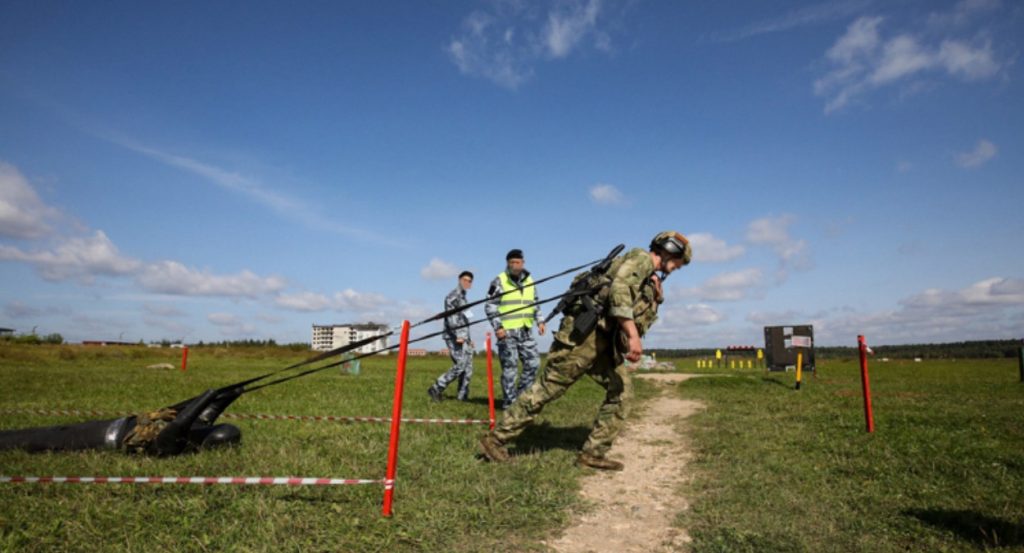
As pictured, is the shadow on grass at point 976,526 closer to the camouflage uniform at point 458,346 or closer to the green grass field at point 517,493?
the green grass field at point 517,493

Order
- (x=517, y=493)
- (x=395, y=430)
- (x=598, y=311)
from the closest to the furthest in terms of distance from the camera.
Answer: (x=395, y=430)
(x=517, y=493)
(x=598, y=311)

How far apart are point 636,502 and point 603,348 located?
5.22 ft

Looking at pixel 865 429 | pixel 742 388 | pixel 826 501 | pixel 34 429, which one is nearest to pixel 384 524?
pixel 826 501

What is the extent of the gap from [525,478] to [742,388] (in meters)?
12.4

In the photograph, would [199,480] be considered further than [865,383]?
No

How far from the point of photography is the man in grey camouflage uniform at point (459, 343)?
1110 cm

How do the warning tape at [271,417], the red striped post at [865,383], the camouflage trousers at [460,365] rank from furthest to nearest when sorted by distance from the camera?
the camouflage trousers at [460,365], the warning tape at [271,417], the red striped post at [865,383]

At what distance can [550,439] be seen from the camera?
740cm

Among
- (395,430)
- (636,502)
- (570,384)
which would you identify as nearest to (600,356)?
(570,384)

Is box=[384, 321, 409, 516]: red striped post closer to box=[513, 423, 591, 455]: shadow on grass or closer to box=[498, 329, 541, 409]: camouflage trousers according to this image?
box=[513, 423, 591, 455]: shadow on grass

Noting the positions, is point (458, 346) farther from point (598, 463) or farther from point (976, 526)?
point (976, 526)

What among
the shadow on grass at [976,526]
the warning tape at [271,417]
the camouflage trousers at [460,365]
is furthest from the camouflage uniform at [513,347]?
the shadow on grass at [976,526]

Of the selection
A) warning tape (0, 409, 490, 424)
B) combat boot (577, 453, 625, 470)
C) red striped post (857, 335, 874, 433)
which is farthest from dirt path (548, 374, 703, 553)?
red striped post (857, 335, 874, 433)

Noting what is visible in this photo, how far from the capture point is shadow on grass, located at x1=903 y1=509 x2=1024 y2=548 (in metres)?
3.82
